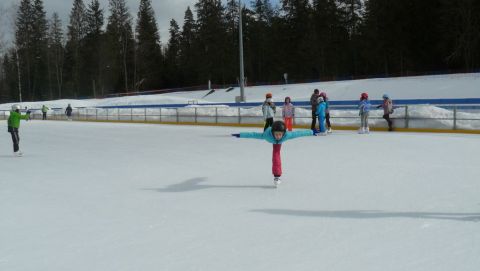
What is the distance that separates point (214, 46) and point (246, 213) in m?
62.1

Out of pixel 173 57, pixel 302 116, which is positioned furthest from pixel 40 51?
pixel 302 116

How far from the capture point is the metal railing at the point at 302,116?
48.9 feet

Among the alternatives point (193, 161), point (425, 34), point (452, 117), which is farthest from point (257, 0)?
point (193, 161)

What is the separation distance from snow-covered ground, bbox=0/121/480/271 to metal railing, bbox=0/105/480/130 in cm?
582

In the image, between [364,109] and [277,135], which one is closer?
[277,135]

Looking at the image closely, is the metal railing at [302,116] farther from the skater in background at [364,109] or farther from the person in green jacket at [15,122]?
→ the person in green jacket at [15,122]

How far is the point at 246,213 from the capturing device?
5.12 meters

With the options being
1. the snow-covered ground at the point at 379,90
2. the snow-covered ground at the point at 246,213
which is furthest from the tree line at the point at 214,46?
the snow-covered ground at the point at 246,213

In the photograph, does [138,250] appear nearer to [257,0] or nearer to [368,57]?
[368,57]

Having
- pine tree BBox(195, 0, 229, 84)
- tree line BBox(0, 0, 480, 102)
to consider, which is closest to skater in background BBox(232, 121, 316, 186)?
tree line BBox(0, 0, 480, 102)

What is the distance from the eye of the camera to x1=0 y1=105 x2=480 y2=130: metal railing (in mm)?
14909

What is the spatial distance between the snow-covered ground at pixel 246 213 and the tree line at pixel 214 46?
39.9 m

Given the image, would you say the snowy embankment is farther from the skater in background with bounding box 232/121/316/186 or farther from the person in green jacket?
the person in green jacket

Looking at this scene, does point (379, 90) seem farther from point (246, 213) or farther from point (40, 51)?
point (40, 51)
